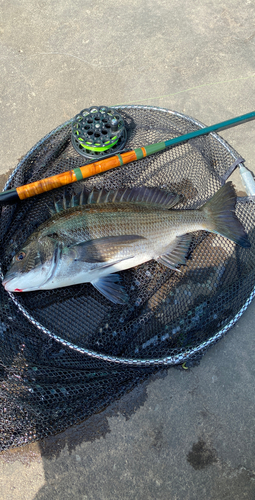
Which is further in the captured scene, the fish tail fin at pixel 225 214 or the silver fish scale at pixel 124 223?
the fish tail fin at pixel 225 214

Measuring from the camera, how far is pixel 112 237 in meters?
2.89

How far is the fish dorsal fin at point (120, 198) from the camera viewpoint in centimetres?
304

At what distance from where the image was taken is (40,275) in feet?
9.07

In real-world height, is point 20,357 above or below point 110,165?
below

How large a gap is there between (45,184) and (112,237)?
2.80 feet

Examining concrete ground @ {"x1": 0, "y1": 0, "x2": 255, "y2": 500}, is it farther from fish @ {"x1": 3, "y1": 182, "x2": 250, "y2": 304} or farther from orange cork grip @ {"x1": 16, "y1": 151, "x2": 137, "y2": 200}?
orange cork grip @ {"x1": 16, "y1": 151, "x2": 137, "y2": 200}

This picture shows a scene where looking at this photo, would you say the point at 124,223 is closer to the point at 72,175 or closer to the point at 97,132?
the point at 72,175

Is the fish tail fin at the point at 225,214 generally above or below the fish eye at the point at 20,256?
above

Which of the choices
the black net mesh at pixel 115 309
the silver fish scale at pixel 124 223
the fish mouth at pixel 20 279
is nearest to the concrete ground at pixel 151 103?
the black net mesh at pixel 115 309

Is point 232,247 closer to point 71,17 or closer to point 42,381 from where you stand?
point 42,381

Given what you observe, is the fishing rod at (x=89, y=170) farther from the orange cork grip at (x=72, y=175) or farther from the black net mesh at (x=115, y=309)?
the black net mesh at (x=115, y=309)

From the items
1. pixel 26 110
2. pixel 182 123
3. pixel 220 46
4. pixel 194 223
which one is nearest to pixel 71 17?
pixel 26 110

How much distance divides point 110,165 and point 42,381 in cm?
206

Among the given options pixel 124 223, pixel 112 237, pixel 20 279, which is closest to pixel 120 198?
pixel 124 223
